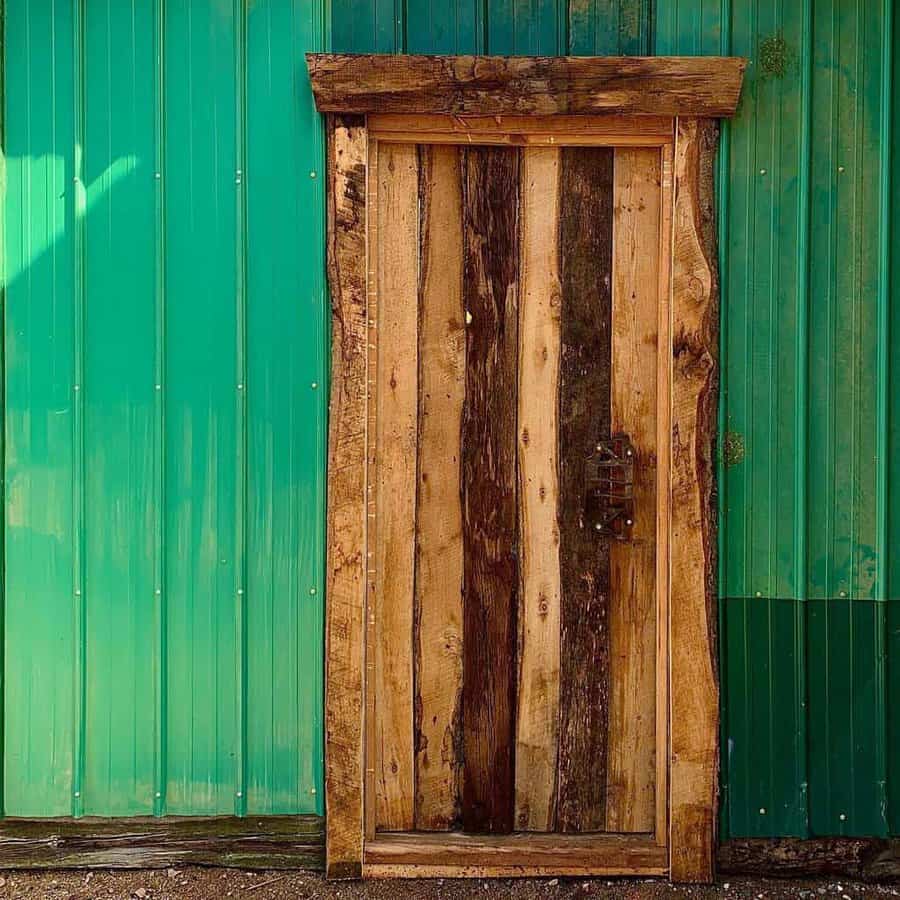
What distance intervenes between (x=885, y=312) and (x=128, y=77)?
7.77ft

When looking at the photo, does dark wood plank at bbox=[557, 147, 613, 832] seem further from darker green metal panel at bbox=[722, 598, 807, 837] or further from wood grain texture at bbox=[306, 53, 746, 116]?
darker green metal panel at bbox=[722, 598, 807, 837]

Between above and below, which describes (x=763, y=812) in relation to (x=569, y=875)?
above

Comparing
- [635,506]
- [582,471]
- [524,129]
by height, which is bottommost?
[635,506]

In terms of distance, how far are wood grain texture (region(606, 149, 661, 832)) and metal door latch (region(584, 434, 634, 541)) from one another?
0.04 metres

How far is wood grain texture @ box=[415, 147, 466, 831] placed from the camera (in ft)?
9.62

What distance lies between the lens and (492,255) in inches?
116

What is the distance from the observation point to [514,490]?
2.97m

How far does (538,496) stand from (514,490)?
0.08 meters

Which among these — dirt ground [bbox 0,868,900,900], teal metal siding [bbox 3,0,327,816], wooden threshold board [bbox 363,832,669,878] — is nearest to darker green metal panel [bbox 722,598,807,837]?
dirt ground [bbox 0,868,900,900]

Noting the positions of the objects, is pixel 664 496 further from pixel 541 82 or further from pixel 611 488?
pixel 541 82

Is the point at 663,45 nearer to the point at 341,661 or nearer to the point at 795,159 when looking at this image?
the point at 795,159

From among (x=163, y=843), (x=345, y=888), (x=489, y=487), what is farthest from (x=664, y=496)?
(x=163, y=843)

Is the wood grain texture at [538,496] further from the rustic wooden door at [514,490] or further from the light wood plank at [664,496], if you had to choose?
the light wood plank at [664,496]

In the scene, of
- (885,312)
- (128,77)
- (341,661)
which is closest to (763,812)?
(341,661)
